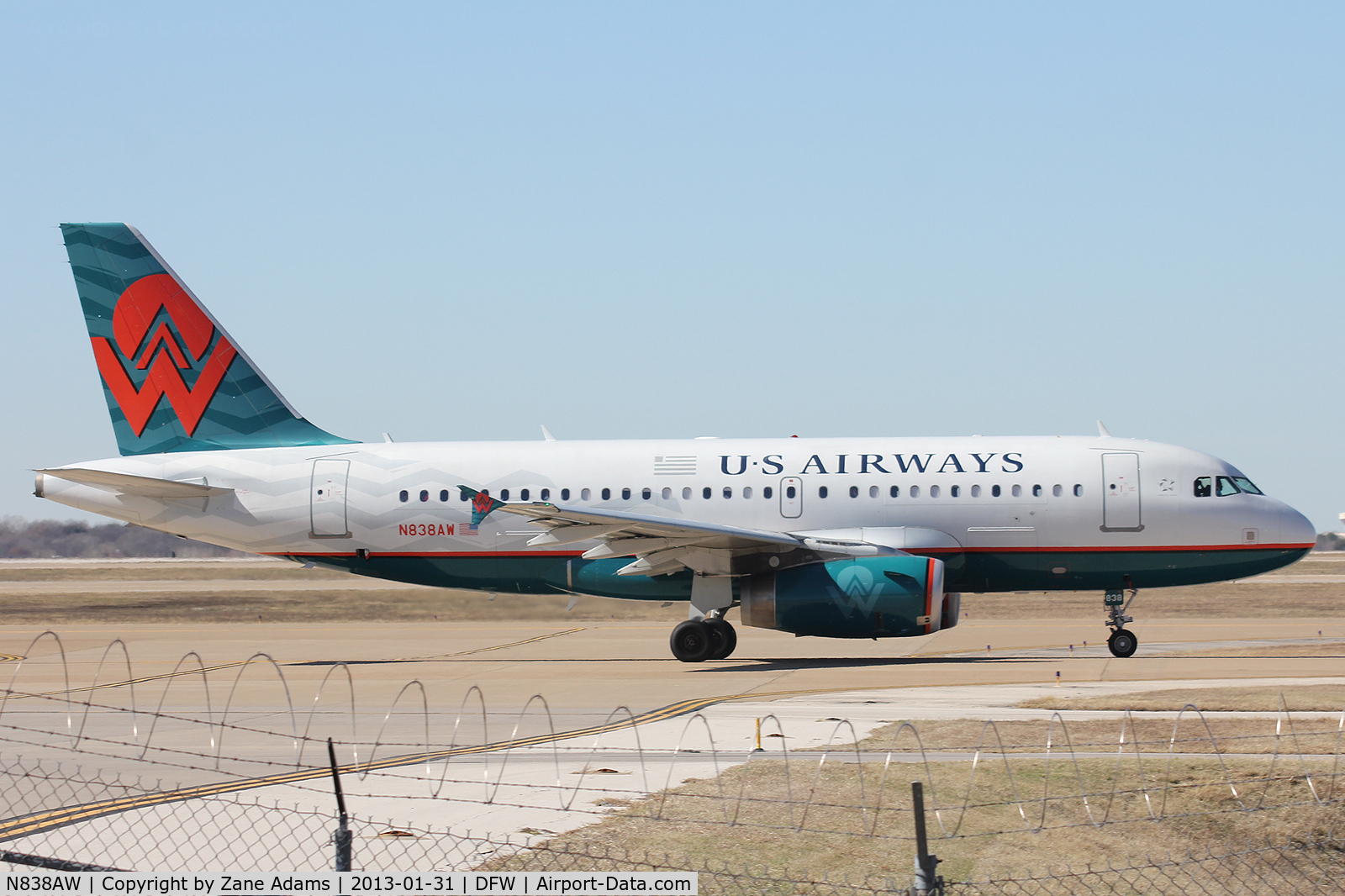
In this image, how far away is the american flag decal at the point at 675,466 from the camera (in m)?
26.4

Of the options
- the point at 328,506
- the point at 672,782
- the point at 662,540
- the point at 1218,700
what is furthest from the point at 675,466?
the point at 672,782

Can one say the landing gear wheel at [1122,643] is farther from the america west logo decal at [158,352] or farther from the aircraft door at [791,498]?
the america west logo decal at [158,352]

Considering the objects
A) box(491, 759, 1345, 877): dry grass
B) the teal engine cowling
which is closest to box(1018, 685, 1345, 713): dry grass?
box(491, 759, 1345, 877): dry grass

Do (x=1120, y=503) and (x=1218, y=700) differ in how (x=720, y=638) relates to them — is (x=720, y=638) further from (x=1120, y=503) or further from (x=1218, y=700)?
(x=1218, y=700)

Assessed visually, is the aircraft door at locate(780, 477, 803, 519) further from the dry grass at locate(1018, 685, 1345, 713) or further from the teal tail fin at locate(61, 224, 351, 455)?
the teal tail fin at locate(61, 224, 351, 455)

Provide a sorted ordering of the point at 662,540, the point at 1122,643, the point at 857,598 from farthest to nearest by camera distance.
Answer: the point at 1122,643 → the point at 662,540 → the point at 857,598

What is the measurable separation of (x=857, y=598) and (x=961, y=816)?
13.4 meters

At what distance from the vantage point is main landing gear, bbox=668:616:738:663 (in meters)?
24.8

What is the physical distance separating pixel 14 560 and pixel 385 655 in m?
109

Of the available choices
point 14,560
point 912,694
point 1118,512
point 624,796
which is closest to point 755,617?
point 912,694

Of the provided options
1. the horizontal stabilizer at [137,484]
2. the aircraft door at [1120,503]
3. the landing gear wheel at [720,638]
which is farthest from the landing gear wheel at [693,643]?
the horizontal stabilizer at [137,484]

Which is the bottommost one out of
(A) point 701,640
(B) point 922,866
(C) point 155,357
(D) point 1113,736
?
(D) point 1113,736

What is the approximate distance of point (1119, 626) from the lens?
82.9 feet

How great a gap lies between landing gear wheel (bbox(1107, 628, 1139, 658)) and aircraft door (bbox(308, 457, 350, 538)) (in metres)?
15.2
